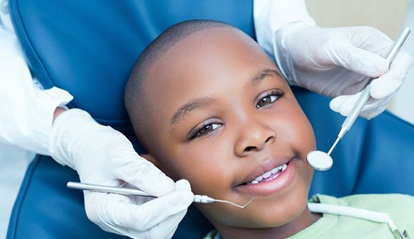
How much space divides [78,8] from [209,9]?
30 cm

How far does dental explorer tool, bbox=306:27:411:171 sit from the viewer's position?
1015mm

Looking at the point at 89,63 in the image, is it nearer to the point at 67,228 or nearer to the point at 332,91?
the point at 67,228

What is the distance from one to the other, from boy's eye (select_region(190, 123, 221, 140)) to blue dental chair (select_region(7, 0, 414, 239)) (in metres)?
0.24

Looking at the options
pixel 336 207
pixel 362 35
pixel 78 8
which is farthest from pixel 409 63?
pixel 78 8

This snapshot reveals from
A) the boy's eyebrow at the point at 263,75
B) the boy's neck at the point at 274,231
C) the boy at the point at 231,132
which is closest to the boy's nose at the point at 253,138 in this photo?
the boy at the point at 231,132

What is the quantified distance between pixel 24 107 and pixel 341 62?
0.67 metres

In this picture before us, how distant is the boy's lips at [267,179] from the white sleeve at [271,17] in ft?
1.43

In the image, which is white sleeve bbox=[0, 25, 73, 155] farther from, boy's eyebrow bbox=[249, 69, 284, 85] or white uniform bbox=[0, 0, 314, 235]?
boy's eyebrow bbox=[249, 69, 284, 85]

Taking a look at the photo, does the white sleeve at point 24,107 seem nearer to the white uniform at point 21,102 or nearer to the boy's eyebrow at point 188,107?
the white uniform at point 21,102

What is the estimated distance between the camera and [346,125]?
1.07 meters

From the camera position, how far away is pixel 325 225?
1234 mm

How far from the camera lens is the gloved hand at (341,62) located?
119 cm

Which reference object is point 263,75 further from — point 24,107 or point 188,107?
point 24,107

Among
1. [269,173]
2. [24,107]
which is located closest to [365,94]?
[269,173]
